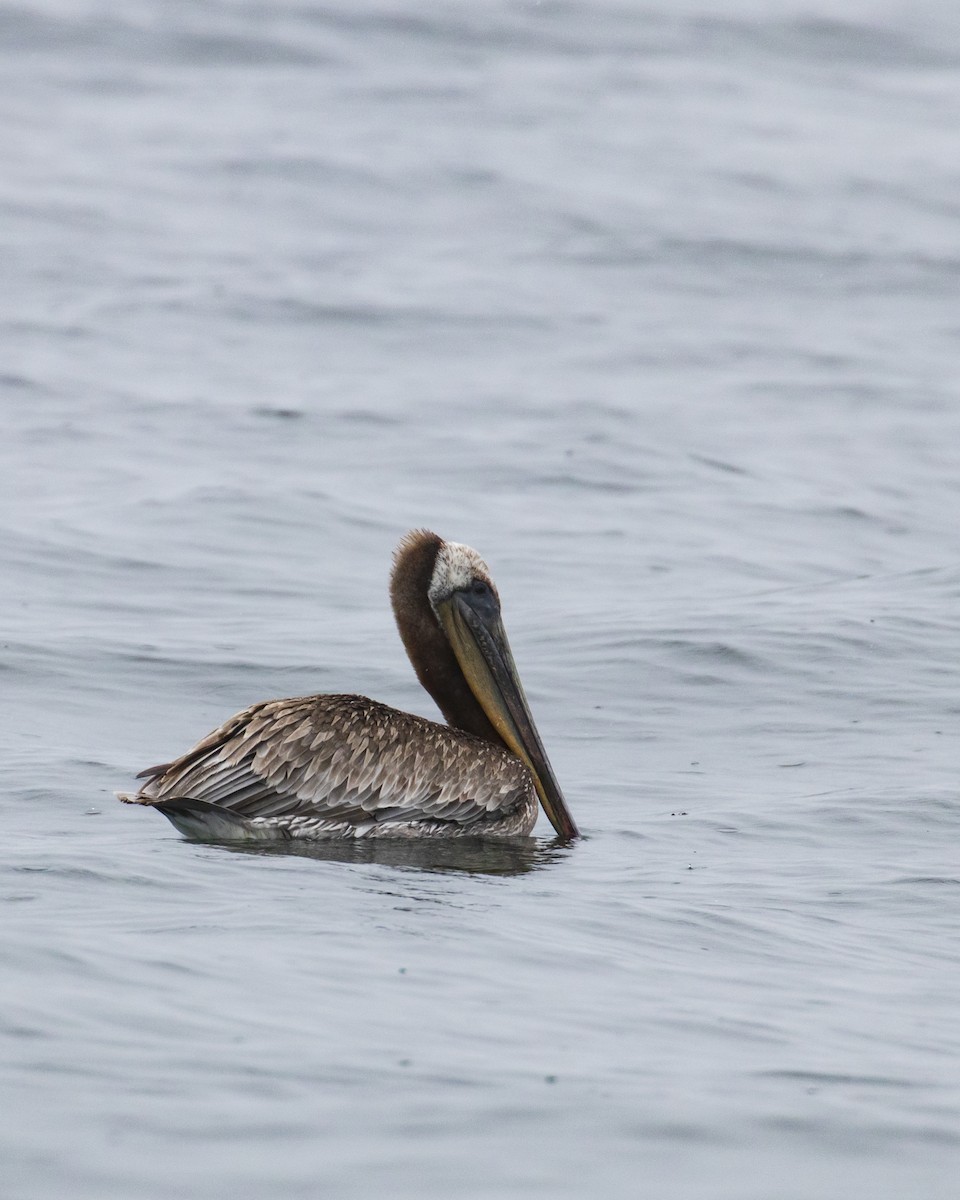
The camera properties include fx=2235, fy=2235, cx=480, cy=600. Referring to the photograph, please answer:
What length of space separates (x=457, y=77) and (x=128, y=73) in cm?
475

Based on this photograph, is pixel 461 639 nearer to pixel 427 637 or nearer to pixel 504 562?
pixel 427 637

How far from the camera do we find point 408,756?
8352 mm

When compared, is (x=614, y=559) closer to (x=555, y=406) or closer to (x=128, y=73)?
(x=555, y=406)

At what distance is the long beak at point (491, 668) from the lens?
8969 millimetres

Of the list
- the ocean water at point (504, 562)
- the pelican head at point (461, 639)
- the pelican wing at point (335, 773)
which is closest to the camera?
the ocean water at point (504, 562)

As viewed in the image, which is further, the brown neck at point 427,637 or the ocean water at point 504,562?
the brown neck at point 427,637

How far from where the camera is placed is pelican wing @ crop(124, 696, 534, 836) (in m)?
7.87

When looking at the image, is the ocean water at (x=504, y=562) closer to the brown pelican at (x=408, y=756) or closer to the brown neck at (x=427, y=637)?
the brown pelican at (x=408, y=756)

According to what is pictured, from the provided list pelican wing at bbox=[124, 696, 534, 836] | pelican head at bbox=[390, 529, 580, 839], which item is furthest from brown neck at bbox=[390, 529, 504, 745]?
pelican wing at bbox=[124, 696, 534, 836]

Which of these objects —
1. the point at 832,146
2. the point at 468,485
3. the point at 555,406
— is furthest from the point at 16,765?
the point at 832,146

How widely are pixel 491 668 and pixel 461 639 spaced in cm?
17

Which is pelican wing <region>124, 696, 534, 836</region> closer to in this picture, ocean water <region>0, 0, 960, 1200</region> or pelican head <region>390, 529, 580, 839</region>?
ocean water <region>0, 0, 960, 1200</region>

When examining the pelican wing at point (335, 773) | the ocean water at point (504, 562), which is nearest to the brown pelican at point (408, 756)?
the pelican wing at point (335, 773)

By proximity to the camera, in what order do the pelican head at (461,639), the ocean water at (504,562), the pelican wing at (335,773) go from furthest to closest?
the pelican head at (461,639)
the pelican wing at (335,773)
the ocean water at (504,562)
